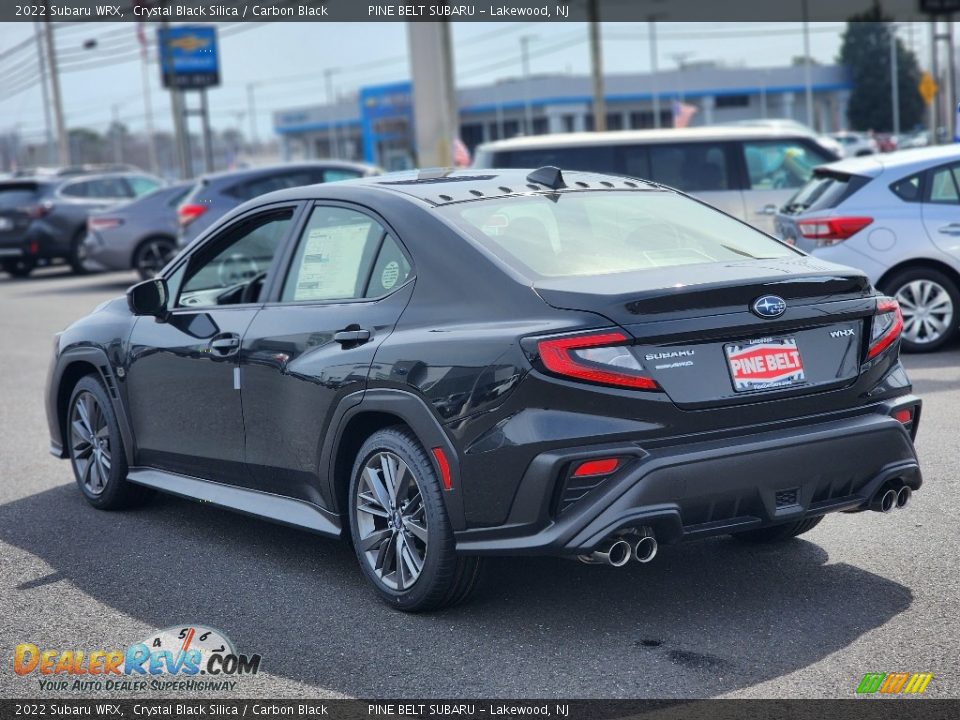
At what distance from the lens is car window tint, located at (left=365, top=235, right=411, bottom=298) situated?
489 cm

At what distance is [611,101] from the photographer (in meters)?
85.8

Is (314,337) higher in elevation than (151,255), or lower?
higher

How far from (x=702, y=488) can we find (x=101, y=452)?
3679mm

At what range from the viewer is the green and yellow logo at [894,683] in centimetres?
381

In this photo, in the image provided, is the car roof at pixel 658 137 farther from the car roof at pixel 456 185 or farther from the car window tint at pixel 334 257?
the car window tint at pixel 334 257

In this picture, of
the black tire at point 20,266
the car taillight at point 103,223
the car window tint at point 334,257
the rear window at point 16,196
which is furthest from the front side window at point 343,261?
the black tire at point 20,266

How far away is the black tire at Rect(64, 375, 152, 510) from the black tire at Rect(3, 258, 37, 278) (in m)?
19.2

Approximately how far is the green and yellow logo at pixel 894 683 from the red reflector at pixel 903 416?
40.6 inches

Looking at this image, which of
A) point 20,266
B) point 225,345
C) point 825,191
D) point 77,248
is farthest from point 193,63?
point 225,345

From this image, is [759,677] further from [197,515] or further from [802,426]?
[197,515]

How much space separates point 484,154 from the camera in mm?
14938

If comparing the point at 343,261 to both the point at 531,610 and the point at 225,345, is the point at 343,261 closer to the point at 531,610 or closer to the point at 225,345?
the point at 225,345

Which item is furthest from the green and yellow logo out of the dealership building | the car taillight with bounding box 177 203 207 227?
the dealership building

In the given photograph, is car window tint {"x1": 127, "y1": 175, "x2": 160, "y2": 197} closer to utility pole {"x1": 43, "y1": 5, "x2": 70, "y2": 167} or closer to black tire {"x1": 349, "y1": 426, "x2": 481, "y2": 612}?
black tire {"x1": 349, "y1": 426, "x2": 481, "y2": 612}
